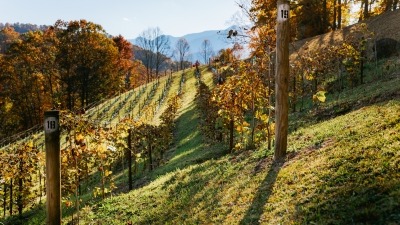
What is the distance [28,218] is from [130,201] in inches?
215

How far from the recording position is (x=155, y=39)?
10075 centimetres

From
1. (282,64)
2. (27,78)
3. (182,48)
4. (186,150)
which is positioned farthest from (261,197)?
(182,48)

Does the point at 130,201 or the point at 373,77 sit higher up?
the point at 373,77

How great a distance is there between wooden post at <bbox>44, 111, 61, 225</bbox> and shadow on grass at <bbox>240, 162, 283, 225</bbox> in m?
3.49

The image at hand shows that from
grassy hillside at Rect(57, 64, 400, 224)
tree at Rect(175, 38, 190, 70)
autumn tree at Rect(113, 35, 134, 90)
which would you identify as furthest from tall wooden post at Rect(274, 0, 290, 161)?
tree at Rect(175, 38, 190, 70)

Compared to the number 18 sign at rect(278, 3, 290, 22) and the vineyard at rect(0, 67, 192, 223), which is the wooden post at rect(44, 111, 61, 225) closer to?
the vineyard at rect(0, 67, 192, 223)

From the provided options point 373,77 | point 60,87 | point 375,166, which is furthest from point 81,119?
point 60,87

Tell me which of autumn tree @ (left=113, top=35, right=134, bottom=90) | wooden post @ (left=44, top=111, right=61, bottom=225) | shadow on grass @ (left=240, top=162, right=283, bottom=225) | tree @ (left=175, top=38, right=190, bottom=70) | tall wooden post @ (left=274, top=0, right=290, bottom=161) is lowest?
shadow on grass @ (left=240, top=162, right=283, bottom=225)

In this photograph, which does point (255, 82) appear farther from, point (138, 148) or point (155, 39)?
point (155, 39)

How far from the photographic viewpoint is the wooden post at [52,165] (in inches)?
208

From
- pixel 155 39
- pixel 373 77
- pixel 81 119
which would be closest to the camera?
pixel 81 119

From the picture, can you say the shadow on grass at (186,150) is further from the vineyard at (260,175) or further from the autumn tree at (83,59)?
the autumn tree at (83,59)

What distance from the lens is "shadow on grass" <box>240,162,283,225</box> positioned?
22.4 feet

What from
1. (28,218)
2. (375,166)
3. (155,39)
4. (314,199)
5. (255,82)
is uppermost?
(155,39)
